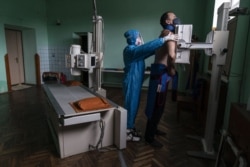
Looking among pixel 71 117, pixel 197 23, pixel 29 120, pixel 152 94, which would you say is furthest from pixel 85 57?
pixel 197 23

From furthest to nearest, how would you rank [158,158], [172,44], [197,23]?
[197,23] → [158,158] → [172,44]

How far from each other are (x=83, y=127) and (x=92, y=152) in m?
0.36

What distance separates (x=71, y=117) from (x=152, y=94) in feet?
3.33

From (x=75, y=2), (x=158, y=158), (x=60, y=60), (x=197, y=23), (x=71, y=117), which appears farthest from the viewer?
(x=60, y=60)

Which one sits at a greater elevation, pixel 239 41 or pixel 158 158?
pixel 239 41

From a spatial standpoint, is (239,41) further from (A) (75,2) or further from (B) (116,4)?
(A) (75,2)

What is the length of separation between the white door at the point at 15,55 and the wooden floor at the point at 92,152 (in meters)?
3.11

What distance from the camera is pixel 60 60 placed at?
6.55 m

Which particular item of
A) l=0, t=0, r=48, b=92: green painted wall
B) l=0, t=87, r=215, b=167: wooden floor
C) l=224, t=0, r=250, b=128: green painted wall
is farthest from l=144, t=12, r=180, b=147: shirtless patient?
l=0, t=0, r=48, b=92: green painted wall

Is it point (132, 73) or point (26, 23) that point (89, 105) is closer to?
point (132, 73)

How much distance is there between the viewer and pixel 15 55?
6.04 m

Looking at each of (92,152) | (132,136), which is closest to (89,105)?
(92,152)

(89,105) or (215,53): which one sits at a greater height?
(215,53)

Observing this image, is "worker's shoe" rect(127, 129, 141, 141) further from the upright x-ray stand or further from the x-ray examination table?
the upright x-ray stand
